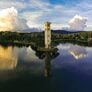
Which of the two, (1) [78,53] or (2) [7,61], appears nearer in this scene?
(2) [7,61]

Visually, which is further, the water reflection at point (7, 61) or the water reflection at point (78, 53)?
the water reflection at point (78, 53)

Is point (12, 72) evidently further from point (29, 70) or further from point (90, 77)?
point (90, 77)

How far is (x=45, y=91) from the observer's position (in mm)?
25734

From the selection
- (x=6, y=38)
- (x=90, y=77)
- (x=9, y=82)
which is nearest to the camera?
(x=9, y=82)

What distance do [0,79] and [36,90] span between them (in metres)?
5.96

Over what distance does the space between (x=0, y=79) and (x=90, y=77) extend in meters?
11.0

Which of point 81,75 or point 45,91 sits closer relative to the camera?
point 45,91

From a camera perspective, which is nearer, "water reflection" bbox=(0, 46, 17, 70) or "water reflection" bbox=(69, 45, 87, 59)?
"water reflection" bbox=(0, 46, 17, 70)

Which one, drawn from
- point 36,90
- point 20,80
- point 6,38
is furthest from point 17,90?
point 6,38

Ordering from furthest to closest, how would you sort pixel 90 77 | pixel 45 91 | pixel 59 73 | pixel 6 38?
pixel 6 38 < pixel 59 73 < pixel 90 77 < pixel 45 91

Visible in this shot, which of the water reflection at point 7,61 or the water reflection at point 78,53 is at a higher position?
the water reflection at point 7,61

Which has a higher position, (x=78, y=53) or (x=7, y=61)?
(x=7, y=61)

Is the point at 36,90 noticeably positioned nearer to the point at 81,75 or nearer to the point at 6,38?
the point at 81,75

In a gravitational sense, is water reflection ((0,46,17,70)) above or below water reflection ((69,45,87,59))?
above
